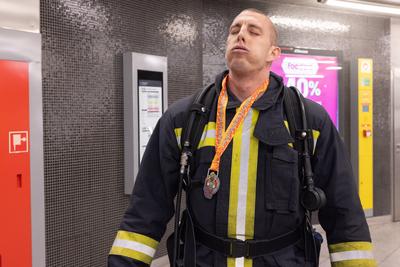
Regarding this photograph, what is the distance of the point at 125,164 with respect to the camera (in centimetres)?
438

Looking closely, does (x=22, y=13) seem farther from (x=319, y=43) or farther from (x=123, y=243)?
(x=319, y=43)

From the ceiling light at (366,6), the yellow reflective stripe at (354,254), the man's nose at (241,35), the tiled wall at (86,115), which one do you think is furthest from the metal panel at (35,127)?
the ceiling light at (366,6)

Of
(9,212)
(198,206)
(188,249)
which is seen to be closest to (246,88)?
(198,206)

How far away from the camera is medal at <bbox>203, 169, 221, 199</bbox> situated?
1.88 metres

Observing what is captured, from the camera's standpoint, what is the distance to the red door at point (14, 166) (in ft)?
10.6

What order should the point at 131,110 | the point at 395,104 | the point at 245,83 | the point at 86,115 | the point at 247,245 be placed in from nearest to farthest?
the point at 247,245 < the point at 245,83 < the point at 86,115 < the point at 131,110 < the point at 395,104

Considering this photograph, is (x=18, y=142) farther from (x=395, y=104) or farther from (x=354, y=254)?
(x=395, y=104)

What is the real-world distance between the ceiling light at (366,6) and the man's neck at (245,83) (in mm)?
3690

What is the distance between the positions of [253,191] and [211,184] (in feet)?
0.54

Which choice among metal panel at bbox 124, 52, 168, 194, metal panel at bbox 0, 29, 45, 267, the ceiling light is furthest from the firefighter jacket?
the ceiling light

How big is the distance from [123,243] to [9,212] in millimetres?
1646

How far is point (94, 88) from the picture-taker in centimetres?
412

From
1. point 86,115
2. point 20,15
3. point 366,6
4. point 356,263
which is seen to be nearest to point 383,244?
point 366,6

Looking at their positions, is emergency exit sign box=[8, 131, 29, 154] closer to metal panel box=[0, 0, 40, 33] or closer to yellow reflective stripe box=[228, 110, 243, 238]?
metal panel box=[0, 0, 40, 33]
